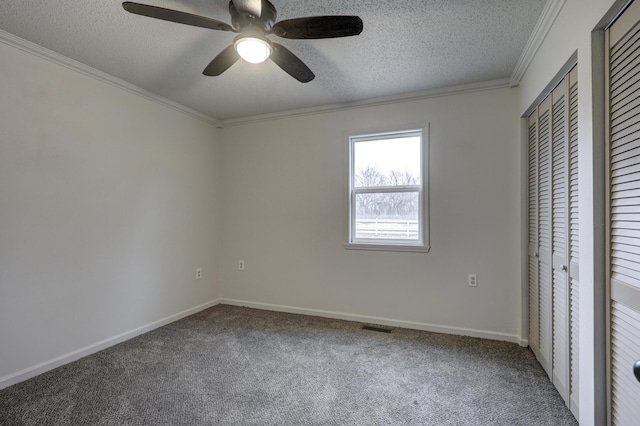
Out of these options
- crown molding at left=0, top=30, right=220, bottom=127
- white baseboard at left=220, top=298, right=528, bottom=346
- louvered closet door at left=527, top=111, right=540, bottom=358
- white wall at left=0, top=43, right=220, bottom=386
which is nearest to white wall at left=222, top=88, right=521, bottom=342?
white baseboard at left=220, top=298, right=528, bottom=346

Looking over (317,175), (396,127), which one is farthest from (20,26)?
(396,127)

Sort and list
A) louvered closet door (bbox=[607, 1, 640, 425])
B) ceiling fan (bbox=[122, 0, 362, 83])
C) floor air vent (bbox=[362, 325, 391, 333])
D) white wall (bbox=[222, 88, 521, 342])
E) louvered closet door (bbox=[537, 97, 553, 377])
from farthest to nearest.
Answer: floor air vent (bbox=[362, 325, 391, 333]), white wall (bbox=[222, 88, 521, 342]), louvered closet door (bbox=[537, 97, 553, 377]), ceiling fan (bbox=[122, 0, 362, 83]), louvered closet door (bbox=[607, 1, 640, 425])

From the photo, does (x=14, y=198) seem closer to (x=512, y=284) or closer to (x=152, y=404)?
(x=152, y=404)

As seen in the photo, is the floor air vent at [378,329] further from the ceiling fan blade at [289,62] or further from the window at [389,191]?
the ceiling fan blade at [289,62]

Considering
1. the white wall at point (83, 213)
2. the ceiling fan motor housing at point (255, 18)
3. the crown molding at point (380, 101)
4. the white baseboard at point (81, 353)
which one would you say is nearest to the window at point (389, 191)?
the crown molding at point (380, 101)

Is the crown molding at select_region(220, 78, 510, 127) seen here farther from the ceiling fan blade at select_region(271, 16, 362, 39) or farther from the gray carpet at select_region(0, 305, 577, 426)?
the gray carpet at select_region(0, 305, 577, 426)

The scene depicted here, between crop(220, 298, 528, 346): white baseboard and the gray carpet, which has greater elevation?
crop(220, 298, 528, 346): white baseboard

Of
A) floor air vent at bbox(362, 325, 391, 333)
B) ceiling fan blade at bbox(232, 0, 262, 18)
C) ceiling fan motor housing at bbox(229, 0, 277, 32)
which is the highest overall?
ceiling fan motor housing at bbox(229, 0, 277, 32)

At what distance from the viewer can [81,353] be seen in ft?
8.02

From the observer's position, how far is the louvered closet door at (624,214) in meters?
1.12

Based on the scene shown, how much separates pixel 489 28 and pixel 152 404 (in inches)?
127

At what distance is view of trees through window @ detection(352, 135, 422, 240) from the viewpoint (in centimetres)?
312

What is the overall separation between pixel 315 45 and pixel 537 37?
4.87 feet

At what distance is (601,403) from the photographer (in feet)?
4.38
